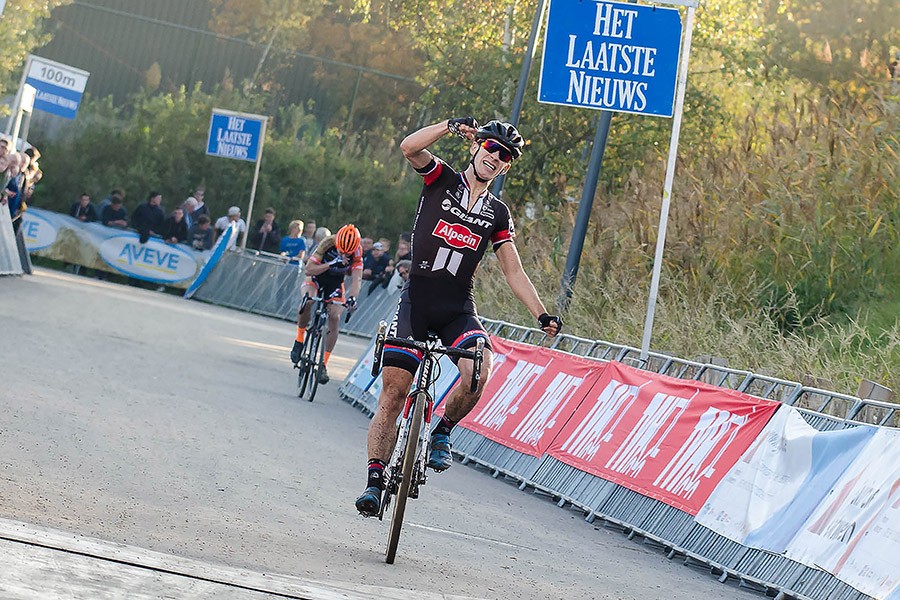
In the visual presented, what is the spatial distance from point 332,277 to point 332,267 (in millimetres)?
200

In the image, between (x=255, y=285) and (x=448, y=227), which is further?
(x=255, y=285)

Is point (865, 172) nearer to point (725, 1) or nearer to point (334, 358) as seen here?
point (334, 358)

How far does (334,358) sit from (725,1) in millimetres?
15401

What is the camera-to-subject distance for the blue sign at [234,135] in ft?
124

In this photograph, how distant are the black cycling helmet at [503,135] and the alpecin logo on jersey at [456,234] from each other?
499 mm

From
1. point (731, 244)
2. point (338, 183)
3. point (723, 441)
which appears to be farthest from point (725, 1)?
point (723, 441)

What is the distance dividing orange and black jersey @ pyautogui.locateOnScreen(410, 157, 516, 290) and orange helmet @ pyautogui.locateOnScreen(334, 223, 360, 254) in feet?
26.6

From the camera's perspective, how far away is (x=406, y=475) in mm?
8367

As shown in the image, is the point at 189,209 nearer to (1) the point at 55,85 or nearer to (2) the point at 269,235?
(2) the point at 269,235

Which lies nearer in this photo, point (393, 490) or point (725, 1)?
point (393, 490)

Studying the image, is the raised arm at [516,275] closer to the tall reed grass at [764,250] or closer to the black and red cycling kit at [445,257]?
the black and red cycling kit at [445,257]

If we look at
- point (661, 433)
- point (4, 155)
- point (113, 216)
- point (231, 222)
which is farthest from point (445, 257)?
point (113, 216)

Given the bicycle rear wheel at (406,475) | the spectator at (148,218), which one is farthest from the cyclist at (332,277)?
the spectator at (148,218)

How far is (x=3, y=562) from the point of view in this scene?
6125mm
